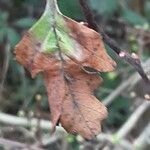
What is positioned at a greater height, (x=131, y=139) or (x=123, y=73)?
(x=123, y=73)

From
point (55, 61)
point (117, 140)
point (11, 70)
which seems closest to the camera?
point (55, 61)

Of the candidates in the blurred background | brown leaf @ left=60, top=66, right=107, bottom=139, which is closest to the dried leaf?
brown leaf @ left=60, top=66, right=107, bottom=139

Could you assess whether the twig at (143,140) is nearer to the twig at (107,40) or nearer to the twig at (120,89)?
the twig at (120,89)

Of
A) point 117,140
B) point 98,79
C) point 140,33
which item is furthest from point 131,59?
point 140,33

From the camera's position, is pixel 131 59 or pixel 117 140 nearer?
pixel 131 59

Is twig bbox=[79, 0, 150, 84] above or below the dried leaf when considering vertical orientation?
above

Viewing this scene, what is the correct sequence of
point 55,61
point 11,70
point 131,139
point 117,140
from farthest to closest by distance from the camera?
point 11,70 < point 131,139 < point 117,140 < point 55,61

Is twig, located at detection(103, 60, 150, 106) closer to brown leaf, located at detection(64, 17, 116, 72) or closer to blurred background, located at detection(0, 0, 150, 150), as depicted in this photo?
blurred background, located at detection(0, 0, 150, 150)

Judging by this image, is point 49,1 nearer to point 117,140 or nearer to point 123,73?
point 117,140
